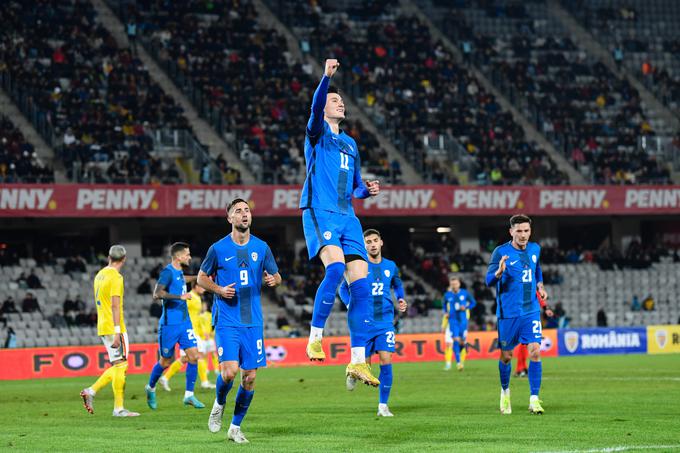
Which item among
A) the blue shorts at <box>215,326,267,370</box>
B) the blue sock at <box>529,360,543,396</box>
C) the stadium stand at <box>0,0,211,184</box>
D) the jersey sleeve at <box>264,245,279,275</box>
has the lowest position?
the blue sock at <box>529,360,543,396</box>

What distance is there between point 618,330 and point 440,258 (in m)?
8.39

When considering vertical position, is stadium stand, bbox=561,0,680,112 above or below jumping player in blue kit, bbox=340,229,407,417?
above

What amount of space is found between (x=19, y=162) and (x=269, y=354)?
1064cm

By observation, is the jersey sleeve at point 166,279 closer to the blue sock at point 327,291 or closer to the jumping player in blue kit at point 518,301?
the jumping player in blue kit at point 518,301

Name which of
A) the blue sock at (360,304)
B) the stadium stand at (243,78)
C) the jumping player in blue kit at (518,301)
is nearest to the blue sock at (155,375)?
the jumping player in blue kit at (518,301)

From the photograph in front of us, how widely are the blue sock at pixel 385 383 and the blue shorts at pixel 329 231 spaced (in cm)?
491

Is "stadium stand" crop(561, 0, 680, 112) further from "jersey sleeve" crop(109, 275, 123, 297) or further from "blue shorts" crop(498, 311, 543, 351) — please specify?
"jersey sleeve" crop(109, 275, 123, 297)

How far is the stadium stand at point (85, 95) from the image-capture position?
4003 cm

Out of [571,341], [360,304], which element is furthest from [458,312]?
[360,304]

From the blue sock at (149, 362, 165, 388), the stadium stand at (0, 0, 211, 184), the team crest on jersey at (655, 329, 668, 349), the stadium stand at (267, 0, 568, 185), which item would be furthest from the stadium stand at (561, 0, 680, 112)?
the blue sock at (149, 362, 165, 388)

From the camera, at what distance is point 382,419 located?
15.3 meters

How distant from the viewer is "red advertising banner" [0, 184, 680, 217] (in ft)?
124

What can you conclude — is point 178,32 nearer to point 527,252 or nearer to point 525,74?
point 525,74

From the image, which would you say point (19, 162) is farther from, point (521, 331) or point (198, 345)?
point (521, 331)
